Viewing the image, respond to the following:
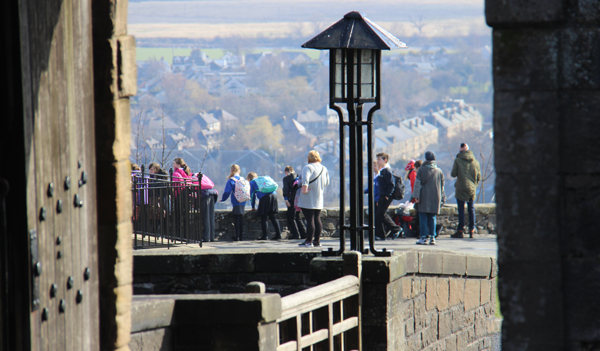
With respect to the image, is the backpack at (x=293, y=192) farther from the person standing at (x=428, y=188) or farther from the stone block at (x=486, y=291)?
the stone block at (x=486, y=291)

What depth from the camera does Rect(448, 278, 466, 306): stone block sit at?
299 inches

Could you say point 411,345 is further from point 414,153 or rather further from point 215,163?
point 414,153

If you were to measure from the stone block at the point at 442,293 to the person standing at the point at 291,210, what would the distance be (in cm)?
558

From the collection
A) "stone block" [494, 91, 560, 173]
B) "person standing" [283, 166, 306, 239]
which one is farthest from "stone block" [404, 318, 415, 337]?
"person standing" [283, 166, 306, 239]

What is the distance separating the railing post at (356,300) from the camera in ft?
19.2

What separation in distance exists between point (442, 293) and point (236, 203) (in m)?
6.43

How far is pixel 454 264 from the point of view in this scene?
293 inches

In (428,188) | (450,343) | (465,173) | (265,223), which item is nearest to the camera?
(450,343)

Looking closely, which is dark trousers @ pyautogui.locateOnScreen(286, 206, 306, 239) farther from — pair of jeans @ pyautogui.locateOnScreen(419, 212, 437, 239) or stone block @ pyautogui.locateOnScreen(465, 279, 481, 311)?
stone block @ pyautogui.locateOnScreen(465, 279, 481, 311)

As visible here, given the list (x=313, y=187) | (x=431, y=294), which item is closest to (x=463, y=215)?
(x=313, y=187)

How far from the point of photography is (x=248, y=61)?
130250 millimetres

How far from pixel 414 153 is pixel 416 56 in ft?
142

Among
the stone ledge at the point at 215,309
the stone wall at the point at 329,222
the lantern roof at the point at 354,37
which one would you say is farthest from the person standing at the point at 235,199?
the stone ledge at the point at 215,309

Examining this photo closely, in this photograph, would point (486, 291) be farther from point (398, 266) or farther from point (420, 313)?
point (398, 266)
